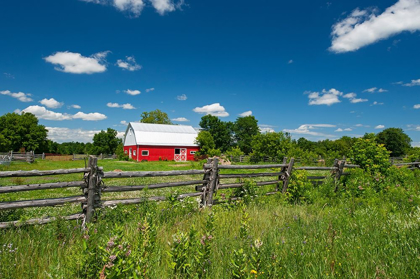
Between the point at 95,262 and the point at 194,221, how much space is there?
3036 mm

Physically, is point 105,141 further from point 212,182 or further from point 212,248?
point 212,248

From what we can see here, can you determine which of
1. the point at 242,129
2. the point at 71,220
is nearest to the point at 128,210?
the point at 71,220

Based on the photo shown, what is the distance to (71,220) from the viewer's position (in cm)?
532

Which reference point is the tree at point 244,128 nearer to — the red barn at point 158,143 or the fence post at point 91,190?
the red barn at point 158,143

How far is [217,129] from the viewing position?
63.2 metres

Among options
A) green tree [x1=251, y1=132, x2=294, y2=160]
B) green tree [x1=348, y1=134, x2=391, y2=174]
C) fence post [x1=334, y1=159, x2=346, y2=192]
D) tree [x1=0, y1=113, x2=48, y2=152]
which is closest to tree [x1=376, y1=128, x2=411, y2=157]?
green tree [x1=251, y1=132, x2=294, y2=160]

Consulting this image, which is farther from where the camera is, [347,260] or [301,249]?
[301,249]

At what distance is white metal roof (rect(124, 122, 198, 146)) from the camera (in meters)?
43.0

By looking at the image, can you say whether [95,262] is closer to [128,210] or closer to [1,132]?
[128,210]

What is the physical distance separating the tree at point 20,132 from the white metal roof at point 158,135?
2522 cm

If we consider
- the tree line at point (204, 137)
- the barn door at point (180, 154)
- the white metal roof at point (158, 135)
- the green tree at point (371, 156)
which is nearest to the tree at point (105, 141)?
the tree line at point (204, 137)

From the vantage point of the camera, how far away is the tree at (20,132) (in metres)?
55.6

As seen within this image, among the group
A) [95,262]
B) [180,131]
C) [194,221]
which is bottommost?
[194,221]

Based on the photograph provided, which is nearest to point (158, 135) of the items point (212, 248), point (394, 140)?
point (212, 248)
